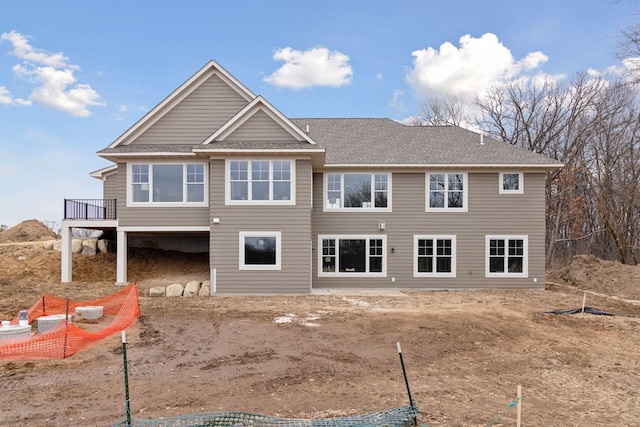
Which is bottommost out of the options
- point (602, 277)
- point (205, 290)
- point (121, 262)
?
point (205, 290)

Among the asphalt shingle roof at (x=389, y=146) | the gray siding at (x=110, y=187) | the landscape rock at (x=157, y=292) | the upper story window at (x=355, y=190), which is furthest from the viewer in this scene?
the gray siding at (x=110, y=187)

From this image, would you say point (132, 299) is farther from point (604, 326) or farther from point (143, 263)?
point (604, 326)

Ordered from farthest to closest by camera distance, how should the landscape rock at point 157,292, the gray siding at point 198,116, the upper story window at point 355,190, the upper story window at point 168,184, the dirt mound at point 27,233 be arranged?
the dirt mound at point 27,233 → the upper story window at point 355,190 → the gray siding at point 198,116 → the upper story window at point 168,184 → the landscape rock at point 157,292

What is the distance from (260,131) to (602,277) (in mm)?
16401

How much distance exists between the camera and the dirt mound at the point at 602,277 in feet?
55.0

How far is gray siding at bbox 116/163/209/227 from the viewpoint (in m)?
15.6

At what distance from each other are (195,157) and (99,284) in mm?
6557

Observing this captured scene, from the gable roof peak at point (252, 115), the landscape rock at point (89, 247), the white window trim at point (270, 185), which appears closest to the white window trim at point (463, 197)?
the gable roof peak at point (252, 115)

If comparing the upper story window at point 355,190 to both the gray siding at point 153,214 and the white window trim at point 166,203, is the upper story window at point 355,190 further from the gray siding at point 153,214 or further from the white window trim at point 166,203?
the gray siding at point 153,214

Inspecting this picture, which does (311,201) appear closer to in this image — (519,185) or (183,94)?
Answer: (183,94)

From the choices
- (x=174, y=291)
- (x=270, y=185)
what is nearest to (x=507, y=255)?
(x=270, y=185)

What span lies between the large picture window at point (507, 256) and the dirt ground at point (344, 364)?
10.5 ft

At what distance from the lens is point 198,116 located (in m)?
16.3

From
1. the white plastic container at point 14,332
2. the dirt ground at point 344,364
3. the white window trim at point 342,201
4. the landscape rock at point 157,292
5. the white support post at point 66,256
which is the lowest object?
the landscape rock at point 157,292
